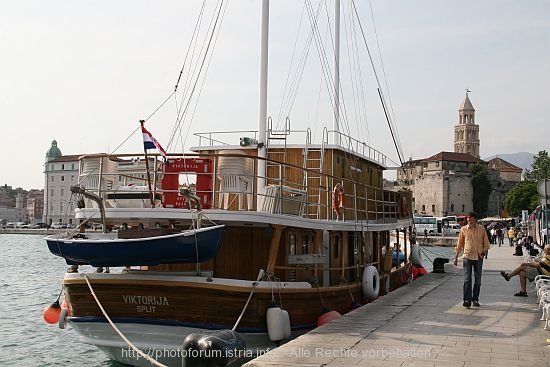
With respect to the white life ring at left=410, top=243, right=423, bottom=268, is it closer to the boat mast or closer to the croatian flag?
the boat mast

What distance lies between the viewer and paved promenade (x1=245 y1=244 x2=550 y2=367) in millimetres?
8445

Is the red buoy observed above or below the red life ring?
below

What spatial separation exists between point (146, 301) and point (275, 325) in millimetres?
2288

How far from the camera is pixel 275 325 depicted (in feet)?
37.4

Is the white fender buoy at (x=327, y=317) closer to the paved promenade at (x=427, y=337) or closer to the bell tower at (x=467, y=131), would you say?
the paved promenade at (x=427, y=337)

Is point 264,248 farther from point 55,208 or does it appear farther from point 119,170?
point 55,208

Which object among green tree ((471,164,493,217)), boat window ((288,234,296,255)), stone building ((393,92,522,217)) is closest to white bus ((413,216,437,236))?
stone building ((393,92,522,217))

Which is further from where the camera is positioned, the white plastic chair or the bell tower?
the bell tower

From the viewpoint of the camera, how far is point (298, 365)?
8156mm

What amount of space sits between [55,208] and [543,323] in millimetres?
138813

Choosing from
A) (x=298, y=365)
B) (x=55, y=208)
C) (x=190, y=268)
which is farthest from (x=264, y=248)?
(x=55, y=208)

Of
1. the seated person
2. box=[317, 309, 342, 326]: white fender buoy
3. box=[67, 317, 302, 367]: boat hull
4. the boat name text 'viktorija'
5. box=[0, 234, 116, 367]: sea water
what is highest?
the seated person

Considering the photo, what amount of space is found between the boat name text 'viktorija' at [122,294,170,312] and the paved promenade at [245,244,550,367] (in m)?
2.78

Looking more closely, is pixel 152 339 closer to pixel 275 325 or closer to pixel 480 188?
pixel 275 325
